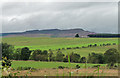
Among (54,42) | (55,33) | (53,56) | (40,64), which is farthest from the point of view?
(55,33)

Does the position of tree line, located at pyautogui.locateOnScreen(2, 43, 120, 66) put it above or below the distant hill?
below

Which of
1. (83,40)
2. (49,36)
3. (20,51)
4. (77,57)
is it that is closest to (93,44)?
(83,40)

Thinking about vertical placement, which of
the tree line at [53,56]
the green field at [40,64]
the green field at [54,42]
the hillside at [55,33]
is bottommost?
the green field at [40,64]

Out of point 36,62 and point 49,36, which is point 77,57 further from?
point 49,36

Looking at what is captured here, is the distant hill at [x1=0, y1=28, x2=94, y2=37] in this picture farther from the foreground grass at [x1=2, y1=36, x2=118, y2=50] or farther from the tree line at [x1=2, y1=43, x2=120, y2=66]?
the tree line at [x1=2, y1=43, x2=120, y2=66]

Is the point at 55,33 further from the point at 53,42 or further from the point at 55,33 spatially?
the point at 53,42

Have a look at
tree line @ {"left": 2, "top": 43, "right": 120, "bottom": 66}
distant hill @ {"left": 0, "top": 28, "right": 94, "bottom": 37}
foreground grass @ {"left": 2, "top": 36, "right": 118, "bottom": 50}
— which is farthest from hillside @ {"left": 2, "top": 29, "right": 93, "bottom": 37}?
tree line @ {"left": 2, "top": 43, "right": 120, "bottom": 66}

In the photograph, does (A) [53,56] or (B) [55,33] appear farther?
(B) [55,33]

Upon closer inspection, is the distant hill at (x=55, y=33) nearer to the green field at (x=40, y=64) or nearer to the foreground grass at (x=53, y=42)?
the foreground grass at (x=53, y=42)

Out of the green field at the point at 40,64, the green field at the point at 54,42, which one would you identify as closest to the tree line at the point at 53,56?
the green field at the point at 40,64

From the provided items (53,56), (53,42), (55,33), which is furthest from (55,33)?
(53,56)

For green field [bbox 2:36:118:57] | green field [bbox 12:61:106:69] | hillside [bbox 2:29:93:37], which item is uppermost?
hillside [bbox 2:29:93:37]
